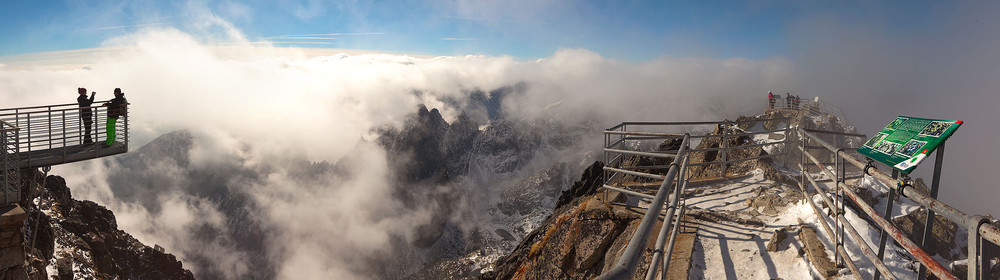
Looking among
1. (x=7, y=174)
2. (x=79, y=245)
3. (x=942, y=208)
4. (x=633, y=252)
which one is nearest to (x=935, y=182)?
(x=942, y=208)

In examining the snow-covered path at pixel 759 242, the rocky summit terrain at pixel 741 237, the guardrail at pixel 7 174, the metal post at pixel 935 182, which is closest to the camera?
the metal post at pixel 935 182

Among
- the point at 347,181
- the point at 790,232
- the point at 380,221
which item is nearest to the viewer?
the point at 790,232

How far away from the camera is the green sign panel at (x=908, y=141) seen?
121 inches

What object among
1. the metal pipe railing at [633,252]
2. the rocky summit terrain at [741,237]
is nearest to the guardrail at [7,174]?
the rocky summit terrain at [741,237]

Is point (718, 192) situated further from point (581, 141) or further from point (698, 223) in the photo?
point (581, 141)

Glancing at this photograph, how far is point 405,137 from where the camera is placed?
167m

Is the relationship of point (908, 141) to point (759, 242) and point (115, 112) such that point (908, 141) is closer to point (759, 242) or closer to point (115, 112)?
point (759, 242)

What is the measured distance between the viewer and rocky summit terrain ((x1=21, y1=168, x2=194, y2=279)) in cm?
1484

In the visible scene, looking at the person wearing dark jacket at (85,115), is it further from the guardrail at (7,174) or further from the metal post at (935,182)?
the metal post at (935,182)

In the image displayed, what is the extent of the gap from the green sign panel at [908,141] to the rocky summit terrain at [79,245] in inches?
682

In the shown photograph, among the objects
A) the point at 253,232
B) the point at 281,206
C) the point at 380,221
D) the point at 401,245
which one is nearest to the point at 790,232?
the point at 401,245

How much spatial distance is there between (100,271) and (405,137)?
493 feet

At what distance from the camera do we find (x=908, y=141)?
3479mm

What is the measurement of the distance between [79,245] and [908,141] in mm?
27921
